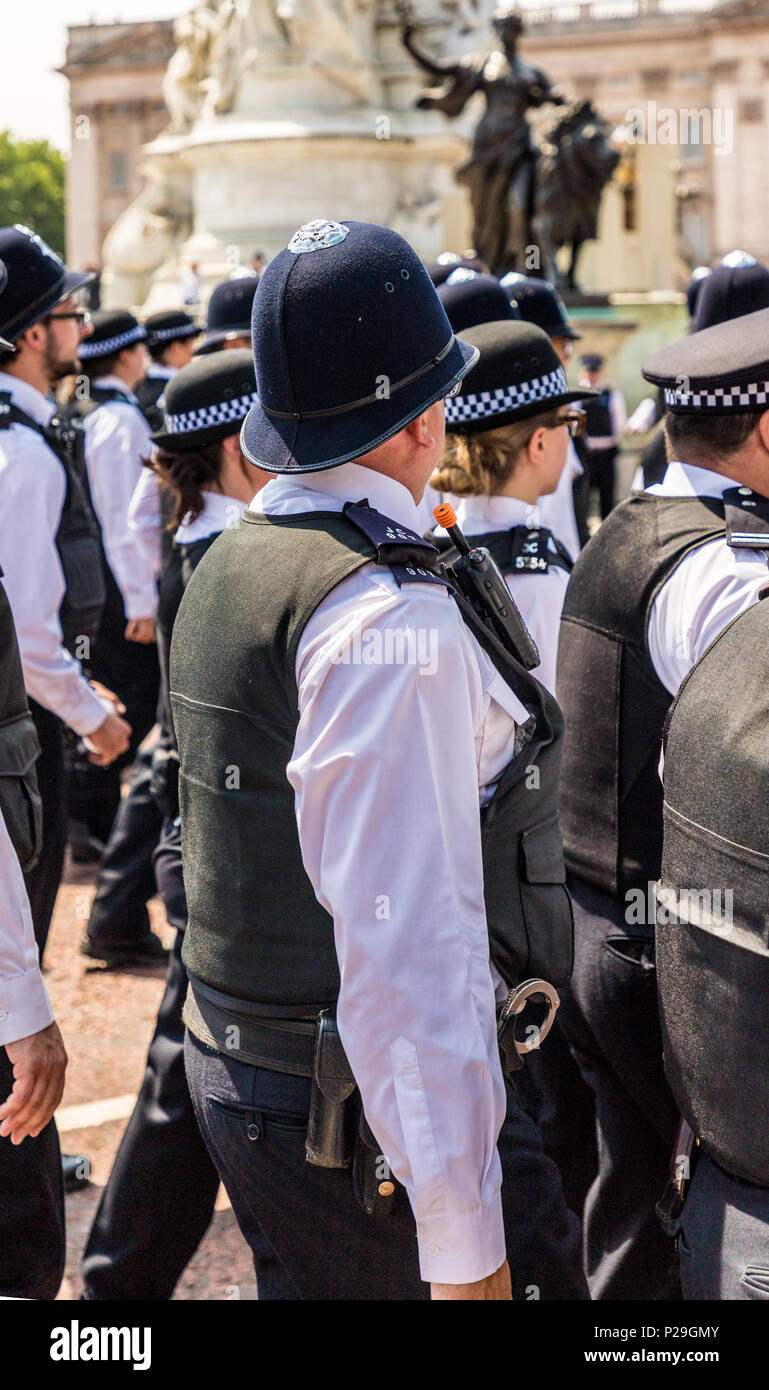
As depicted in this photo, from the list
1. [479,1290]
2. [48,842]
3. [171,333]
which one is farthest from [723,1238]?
[171,333]

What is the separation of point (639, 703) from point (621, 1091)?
842mm

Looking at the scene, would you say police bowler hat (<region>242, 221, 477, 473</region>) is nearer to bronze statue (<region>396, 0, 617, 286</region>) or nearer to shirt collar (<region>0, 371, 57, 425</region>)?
shirt collar (<region>0, 371, 57, 425</region>)

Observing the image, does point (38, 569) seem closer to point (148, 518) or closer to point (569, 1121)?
point (569, 1121)

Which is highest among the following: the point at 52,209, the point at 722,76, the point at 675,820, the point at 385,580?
the point at 385,580

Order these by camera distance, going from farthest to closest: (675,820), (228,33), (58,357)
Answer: (228,33), (58,357), (675,820)

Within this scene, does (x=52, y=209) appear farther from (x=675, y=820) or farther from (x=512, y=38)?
(x=675, y=820)

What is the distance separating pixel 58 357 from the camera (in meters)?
4.94

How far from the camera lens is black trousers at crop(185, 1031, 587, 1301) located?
2260 mm

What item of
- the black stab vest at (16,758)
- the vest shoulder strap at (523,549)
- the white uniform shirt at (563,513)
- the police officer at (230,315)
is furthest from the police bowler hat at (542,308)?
the black stab vest at (16,758)

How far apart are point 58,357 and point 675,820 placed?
330cm

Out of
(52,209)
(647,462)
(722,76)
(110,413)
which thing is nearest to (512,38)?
(110,413)

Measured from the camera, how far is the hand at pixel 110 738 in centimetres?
474

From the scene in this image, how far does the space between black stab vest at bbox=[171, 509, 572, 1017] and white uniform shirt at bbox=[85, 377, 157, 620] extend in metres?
5.12

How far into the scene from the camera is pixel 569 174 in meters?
21.8
